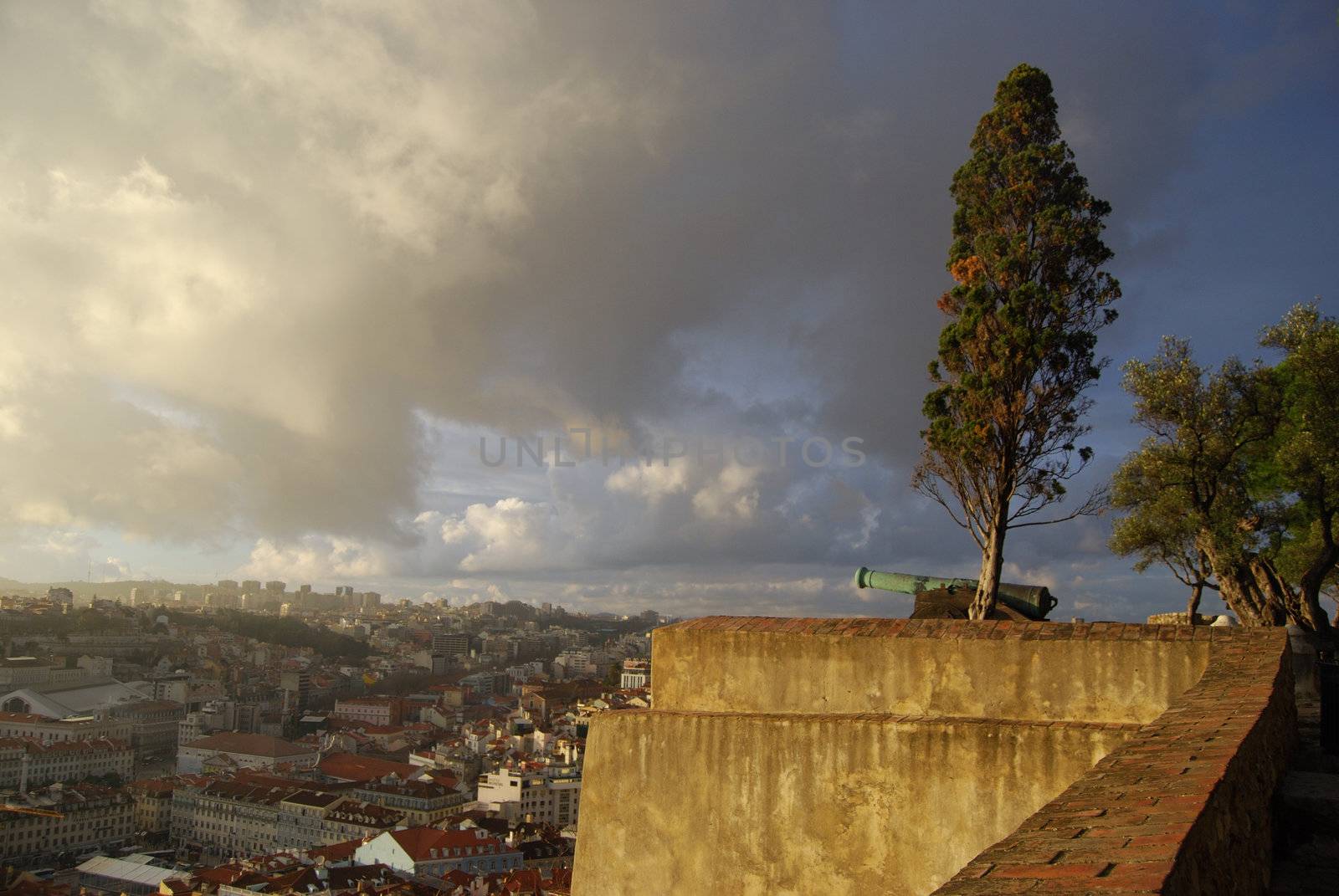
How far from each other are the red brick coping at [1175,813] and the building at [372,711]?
4474 inches

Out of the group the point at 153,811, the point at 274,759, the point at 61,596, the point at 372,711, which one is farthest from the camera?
the point at 61,596

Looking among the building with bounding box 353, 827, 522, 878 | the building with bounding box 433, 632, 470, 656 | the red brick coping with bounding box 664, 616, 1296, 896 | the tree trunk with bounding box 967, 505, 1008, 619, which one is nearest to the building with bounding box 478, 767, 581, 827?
the building with bounding box 353, 827, 522, 878

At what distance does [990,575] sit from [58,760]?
272 feet

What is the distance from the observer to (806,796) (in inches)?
263

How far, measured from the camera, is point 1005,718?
6461 millimetres

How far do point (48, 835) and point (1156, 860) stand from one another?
7270 cm

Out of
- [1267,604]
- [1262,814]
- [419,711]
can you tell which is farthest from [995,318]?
[419,711]

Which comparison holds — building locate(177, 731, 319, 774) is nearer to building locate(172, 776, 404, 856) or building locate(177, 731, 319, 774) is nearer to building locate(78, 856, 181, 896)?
building locate(172, 776, 404, 856)

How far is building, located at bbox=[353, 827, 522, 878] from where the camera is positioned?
47875 mm

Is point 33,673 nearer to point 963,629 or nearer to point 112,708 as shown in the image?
point 112,708

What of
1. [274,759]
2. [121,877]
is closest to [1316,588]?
[121,877]

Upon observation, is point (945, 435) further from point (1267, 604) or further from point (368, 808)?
point (368, 808)

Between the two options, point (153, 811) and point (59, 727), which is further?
point (59, 727)

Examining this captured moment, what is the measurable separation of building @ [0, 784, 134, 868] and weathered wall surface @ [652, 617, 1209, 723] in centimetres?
6366
